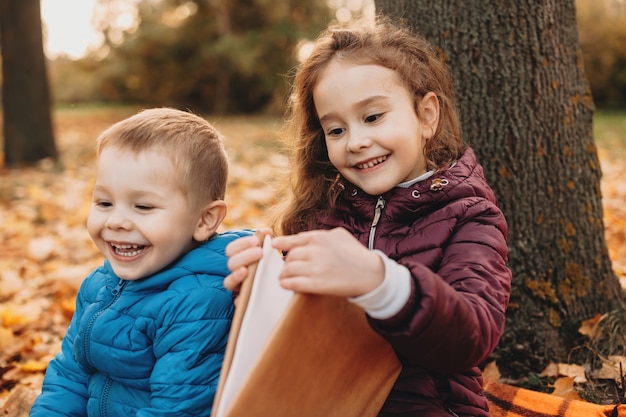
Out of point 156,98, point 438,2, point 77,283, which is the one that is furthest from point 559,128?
point 156,98

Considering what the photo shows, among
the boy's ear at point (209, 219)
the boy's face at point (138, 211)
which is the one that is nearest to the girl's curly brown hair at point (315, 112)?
the boy's ear at point (209, 219)

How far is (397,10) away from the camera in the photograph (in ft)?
8.34

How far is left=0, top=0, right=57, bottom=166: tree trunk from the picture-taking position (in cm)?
759

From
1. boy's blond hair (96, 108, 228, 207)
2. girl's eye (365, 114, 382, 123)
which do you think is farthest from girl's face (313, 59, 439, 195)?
boy's blond hair (96, 108, 228, 207)

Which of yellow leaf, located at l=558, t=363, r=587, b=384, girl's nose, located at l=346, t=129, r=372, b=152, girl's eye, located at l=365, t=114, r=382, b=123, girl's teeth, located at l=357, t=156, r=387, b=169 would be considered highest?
girl's eye, located at l=365, t=114, r=382, b=123

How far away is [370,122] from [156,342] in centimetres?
91

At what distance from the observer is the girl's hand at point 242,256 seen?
4.83ft

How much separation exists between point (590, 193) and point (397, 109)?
1250 mm

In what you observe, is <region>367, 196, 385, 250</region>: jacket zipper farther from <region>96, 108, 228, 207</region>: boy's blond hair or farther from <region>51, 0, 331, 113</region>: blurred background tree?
<region>51, 0, 331, 113</region>: blurred background tree

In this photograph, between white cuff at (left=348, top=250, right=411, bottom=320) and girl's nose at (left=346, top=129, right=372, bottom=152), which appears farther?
girl's nose at (left=346, top=129, right=372, bottom=152)

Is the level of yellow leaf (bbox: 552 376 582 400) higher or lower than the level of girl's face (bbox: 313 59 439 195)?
lower

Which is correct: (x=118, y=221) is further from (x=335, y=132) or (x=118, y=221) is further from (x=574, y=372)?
(x=574, y=372)

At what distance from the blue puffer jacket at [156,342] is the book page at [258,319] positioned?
34cm

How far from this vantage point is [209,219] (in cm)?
190
